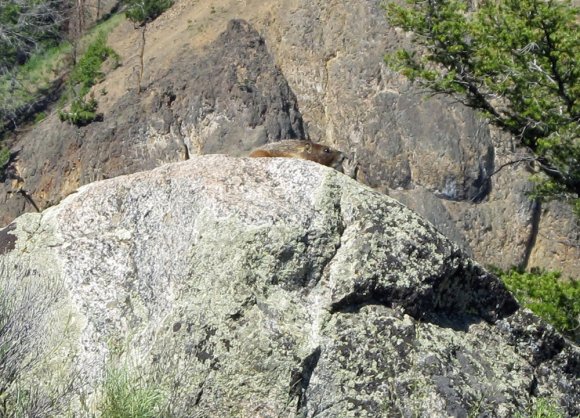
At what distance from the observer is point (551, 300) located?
51.2 feet

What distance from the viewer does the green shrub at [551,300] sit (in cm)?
1436

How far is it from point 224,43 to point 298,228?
21.1 meters

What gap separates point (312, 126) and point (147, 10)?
7416 millimetres

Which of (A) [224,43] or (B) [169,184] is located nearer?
(B) [169,184]

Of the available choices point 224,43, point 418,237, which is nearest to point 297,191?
point 418,237

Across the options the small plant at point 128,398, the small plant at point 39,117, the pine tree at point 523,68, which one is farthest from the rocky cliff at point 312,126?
the small plant at point 128,398

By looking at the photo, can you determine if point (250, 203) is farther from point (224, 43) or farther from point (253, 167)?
point (224, 43)

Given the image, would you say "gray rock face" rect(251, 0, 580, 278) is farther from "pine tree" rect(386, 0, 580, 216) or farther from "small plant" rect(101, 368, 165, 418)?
"small plant" rect(101, 368, 165, 418)

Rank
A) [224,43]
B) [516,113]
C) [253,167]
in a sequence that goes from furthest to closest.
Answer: [224,43]
[516,113]
[253,167]

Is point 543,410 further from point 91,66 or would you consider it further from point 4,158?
point 91,66

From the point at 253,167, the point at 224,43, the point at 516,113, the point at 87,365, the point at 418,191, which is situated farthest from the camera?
the point at 224,43

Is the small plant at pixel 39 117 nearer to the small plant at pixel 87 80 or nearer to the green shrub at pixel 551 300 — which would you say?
the small plant at pixel 87 80

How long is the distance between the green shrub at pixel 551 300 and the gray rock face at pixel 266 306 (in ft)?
19.3

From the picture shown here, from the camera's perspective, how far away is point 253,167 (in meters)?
8.05
